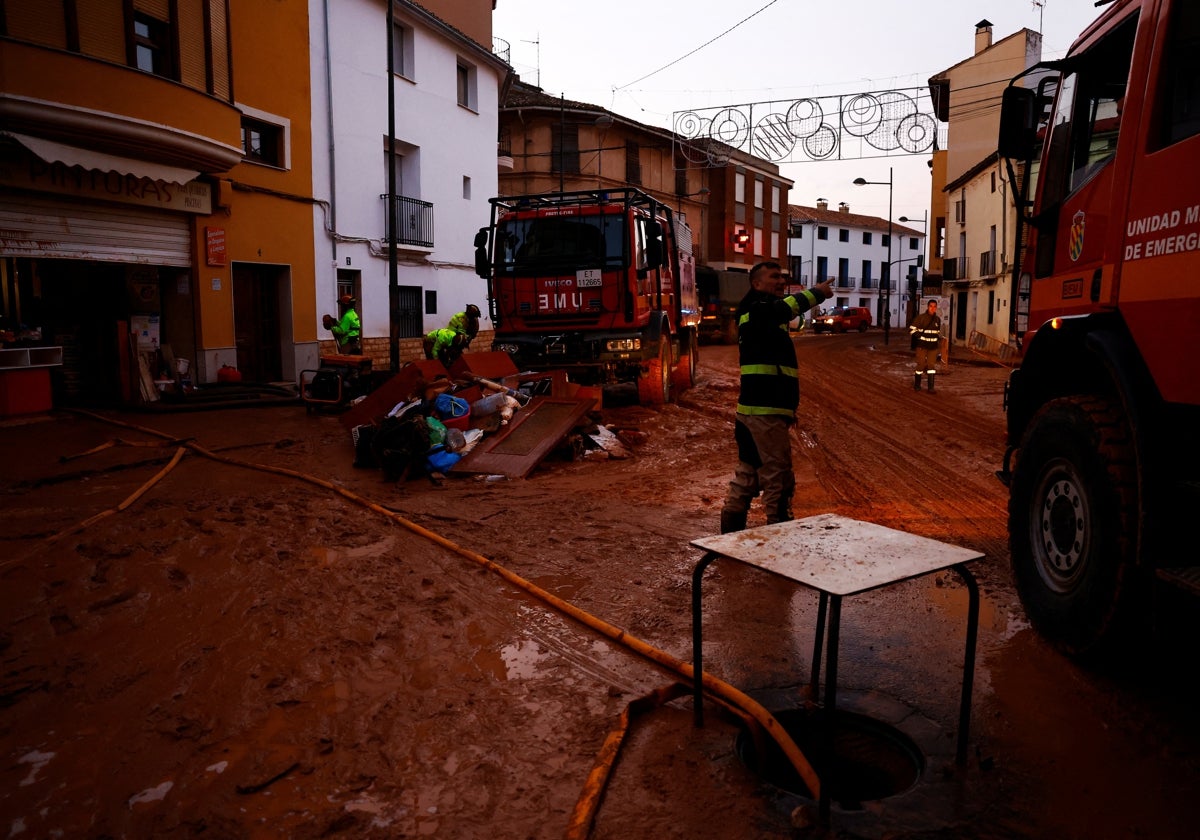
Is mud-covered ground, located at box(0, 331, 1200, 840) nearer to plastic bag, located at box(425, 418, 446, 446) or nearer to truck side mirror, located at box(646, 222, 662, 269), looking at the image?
plastic bag, located at box(425, 418, 446, 446)

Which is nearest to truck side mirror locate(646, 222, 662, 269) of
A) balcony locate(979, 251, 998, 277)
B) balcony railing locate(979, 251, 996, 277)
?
balcony locate(979, 251, 998, 277)

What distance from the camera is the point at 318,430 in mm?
10570

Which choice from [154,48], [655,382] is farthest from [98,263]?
[655,382]

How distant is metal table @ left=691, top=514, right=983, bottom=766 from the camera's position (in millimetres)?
2756

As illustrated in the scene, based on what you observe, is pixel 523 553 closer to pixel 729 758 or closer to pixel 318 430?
pixel 729 758

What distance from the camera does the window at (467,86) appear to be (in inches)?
876

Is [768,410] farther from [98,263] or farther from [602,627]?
[98,263]

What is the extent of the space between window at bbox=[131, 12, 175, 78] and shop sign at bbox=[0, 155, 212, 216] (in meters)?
1.63

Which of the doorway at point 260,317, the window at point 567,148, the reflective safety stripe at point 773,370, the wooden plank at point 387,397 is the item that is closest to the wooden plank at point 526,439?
the wooden plank at point 387,397

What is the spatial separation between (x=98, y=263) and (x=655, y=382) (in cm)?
874

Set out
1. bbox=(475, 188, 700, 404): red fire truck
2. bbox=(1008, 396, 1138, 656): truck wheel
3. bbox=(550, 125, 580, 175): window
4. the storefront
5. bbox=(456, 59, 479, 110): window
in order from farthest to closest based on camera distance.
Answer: bbox=(550, 125, 580, 175): window → bbox=(456, 59, 479, 110): window → bbox=(475, 188, 700, 404): red fire truck → the storefront → bbox=(1008, 396, 1138, 656): truck wheel

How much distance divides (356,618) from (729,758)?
2371 millimetres

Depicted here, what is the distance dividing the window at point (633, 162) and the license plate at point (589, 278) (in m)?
26.3

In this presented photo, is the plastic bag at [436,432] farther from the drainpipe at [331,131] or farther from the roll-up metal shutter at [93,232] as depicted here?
the drainpipe at [331,131]
